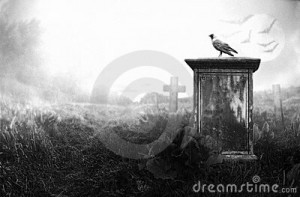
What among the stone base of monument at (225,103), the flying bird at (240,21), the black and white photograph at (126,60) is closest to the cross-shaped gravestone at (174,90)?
the black and white photograph at (126,60)

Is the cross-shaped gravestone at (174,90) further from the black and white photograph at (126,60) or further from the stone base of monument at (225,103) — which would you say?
the stone base of monument at (225,103)

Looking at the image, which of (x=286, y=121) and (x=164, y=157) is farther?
(x=286, y=121)

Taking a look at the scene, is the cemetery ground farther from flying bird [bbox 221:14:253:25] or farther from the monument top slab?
flying bird [bbox 221:14:253:25]

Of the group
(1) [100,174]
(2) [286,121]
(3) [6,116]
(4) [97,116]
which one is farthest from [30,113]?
(2) [286,121]

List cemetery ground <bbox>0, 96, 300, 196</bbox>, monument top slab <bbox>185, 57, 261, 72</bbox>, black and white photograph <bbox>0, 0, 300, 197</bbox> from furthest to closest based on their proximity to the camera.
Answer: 1. black and white photograph <bbox>0, 0, 300, 197</bbox>
2. monument top slab <bbox>185, 57, 261, 72</bbox>
3. cemetery ground <bbox>0, 96, 300, 196</bbox>

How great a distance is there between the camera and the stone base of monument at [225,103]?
471cm

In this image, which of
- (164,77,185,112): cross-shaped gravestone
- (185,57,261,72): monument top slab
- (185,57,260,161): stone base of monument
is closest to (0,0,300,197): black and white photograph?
(164,77,185,112): cross-shaped gravestone

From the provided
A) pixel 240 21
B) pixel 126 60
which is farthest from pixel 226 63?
pixel 126 60

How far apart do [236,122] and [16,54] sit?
4.14 m

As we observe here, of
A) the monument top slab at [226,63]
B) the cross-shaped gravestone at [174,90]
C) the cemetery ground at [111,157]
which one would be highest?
the monument top slab at [226,63]

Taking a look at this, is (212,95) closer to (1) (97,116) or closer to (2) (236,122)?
(2) (236,122)

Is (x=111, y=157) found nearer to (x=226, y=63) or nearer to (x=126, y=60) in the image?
(x=226, y=63)

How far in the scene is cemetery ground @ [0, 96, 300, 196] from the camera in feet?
13.4

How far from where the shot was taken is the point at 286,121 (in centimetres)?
648
